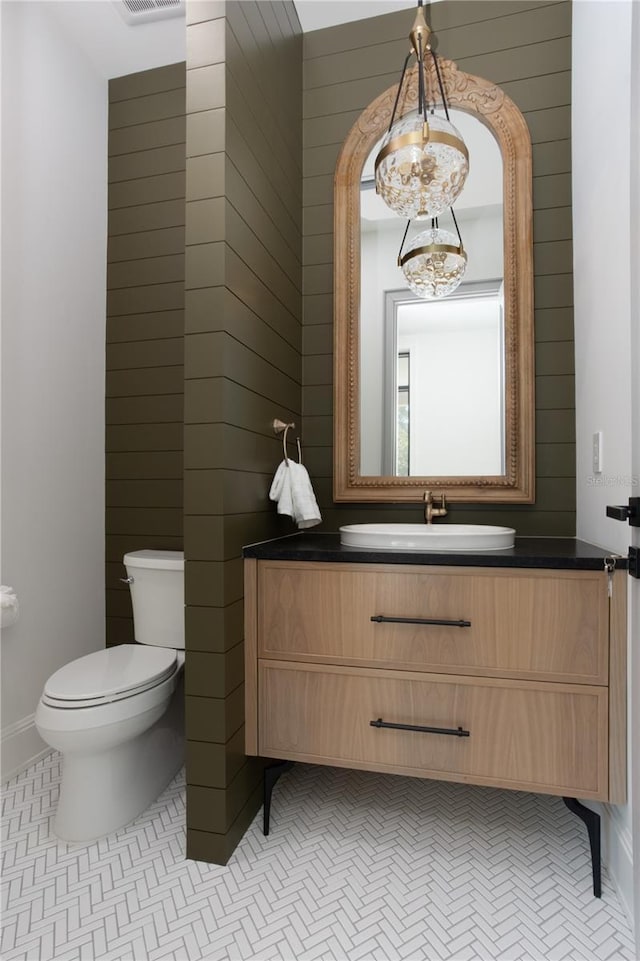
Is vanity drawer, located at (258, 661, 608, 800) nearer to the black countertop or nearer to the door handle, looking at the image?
the black countertop

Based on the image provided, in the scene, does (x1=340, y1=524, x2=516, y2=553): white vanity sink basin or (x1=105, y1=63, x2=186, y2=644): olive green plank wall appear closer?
(x1=340, y1=524, x2=516, y2=553): white vanity sink basin

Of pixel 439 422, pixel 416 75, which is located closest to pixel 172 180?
pixel 416 75

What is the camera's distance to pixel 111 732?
4.98ft

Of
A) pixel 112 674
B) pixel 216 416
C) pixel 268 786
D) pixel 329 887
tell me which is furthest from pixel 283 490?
pixel 329 887

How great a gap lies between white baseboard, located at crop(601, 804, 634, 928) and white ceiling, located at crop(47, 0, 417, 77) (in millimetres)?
2781

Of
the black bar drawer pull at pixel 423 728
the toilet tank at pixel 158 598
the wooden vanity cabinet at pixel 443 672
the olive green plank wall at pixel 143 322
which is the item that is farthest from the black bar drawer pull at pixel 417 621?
the olive green plank wall at pixel 143 322

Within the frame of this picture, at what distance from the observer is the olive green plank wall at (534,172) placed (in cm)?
190

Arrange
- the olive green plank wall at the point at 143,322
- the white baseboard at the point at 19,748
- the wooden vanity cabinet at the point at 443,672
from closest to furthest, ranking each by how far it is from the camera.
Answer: the wooden vanity cabinet at the point at 443,672
the white baseboard at the point at 19,748
the olive green plank wall at the point at 143,322

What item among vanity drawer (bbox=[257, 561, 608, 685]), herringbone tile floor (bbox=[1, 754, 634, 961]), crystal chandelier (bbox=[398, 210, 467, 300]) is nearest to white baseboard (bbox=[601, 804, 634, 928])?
herringbone tile floor (bbox=[1, 754, 634, 961])

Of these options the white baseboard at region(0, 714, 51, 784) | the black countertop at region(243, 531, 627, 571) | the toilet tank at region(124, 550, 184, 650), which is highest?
the black countertop at region(243, 531, 627, 571)

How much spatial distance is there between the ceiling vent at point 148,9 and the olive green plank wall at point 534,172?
520 mm

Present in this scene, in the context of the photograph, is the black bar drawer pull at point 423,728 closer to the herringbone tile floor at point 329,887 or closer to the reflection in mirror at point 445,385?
the herringbone tile floor at point 329,887

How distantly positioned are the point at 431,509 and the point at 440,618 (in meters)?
0.58

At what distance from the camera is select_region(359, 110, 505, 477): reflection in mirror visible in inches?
76.7
